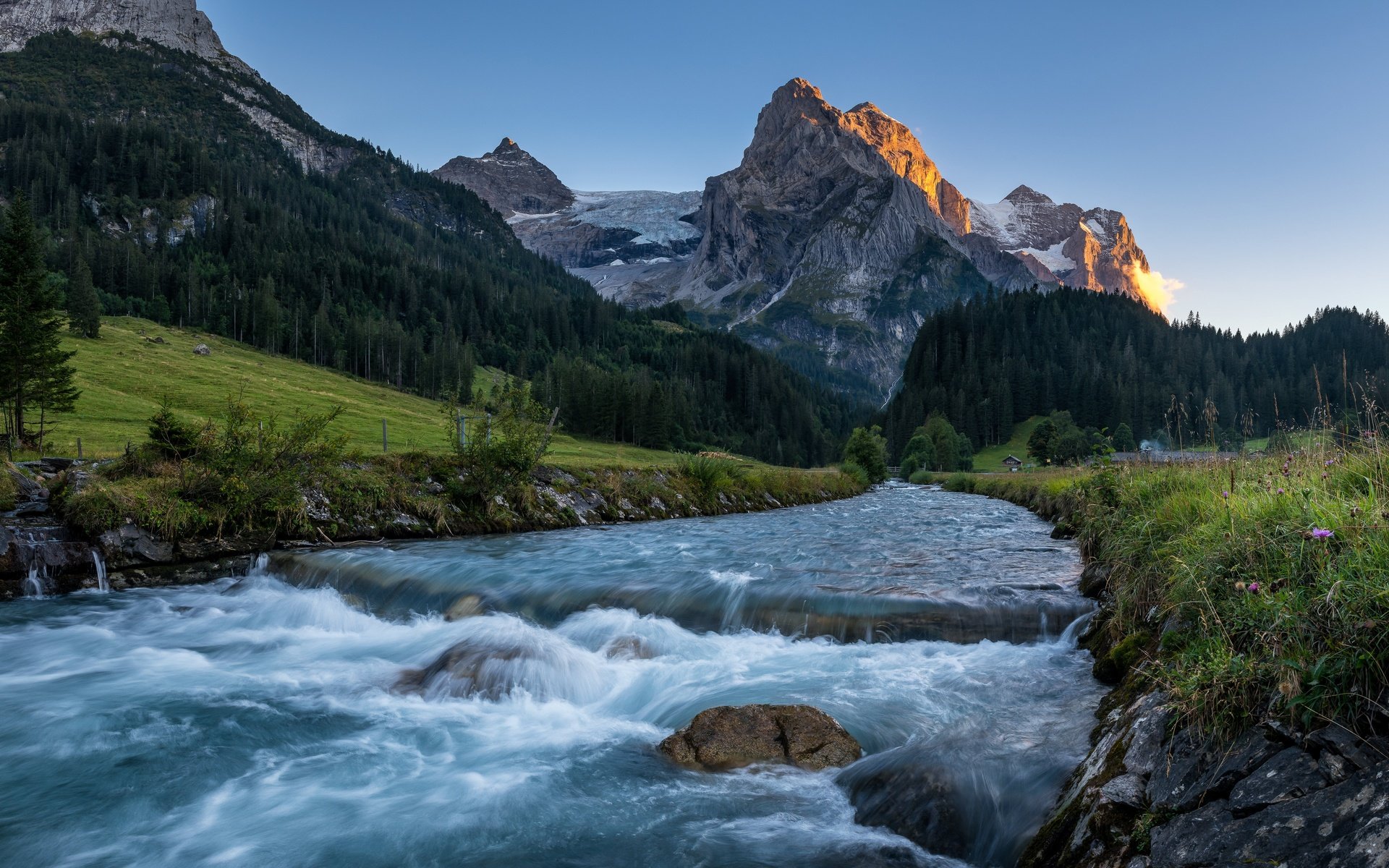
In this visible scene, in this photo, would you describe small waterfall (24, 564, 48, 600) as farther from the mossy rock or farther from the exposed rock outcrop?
the mossy rock

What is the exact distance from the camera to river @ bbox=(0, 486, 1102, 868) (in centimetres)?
729

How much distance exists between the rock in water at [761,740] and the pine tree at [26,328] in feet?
126

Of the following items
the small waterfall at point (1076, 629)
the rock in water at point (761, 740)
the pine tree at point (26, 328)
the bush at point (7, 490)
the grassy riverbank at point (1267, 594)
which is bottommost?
the rock in water at point (761, 740)

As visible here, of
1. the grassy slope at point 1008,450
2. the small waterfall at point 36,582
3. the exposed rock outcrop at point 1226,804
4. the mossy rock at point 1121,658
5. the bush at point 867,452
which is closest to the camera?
the exposed rock outcrop at point 1226,804

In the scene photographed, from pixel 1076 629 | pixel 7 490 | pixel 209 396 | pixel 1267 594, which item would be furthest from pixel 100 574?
pixel 209 396

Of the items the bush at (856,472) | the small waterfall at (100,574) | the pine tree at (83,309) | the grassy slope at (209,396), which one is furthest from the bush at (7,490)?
the pine tree at (83,309)

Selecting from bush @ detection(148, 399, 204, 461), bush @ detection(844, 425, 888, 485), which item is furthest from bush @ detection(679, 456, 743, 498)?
bush @ detection(844, 425, 888, 485)

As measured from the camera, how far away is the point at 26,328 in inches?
1272

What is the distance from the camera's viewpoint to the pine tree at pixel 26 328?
32031mm

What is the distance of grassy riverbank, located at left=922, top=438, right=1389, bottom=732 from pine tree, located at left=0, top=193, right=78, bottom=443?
43297mm

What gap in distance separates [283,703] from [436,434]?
55846 millimetres

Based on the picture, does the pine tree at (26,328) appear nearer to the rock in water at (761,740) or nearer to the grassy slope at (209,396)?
the grassy slope at (209,396)

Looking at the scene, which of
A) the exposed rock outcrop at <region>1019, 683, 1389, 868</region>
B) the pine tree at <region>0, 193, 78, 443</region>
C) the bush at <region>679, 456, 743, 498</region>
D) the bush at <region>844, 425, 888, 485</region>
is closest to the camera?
the exposed rock outcrop at <region>1019, 683, 1389, 868</region>

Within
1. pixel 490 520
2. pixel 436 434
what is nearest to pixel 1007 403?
pixel 436 434
